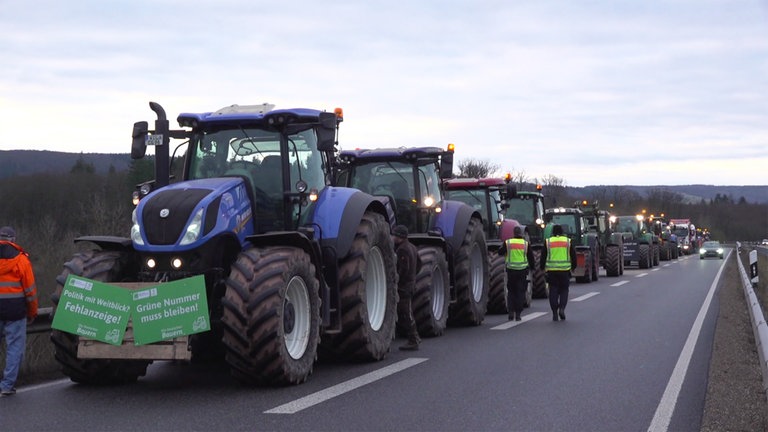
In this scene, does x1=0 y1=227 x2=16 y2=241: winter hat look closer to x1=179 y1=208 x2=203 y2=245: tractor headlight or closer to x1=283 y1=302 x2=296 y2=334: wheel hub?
x1=179 y1=208 x2=203 y2=245: tractor headlight

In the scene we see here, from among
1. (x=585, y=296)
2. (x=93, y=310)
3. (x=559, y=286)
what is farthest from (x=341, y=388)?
(x=585, y=296)

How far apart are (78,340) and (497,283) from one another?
396 inches

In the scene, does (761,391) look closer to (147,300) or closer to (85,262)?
(147,300)

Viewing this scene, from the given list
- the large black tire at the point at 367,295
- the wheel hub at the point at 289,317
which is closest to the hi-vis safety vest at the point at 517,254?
the large black tire at the point at 367,295

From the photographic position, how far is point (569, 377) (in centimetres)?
963

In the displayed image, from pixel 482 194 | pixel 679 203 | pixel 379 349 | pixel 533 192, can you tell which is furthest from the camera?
pixel 679 203

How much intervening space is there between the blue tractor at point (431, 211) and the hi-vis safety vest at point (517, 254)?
1364 millimetres

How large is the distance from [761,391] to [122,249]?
6.60 metres

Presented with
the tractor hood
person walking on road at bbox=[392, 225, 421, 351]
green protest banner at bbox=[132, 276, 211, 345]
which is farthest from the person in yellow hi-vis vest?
green protest banner at bbox=[132, 276, 211, 345]

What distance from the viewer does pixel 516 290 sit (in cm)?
1619

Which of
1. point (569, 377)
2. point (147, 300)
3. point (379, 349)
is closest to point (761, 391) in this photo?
point (569, 377)

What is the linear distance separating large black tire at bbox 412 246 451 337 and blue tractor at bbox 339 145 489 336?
0.02m

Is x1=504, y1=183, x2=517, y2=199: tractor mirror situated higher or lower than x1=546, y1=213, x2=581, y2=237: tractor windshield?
higher

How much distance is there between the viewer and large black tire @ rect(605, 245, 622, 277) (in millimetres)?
34281
